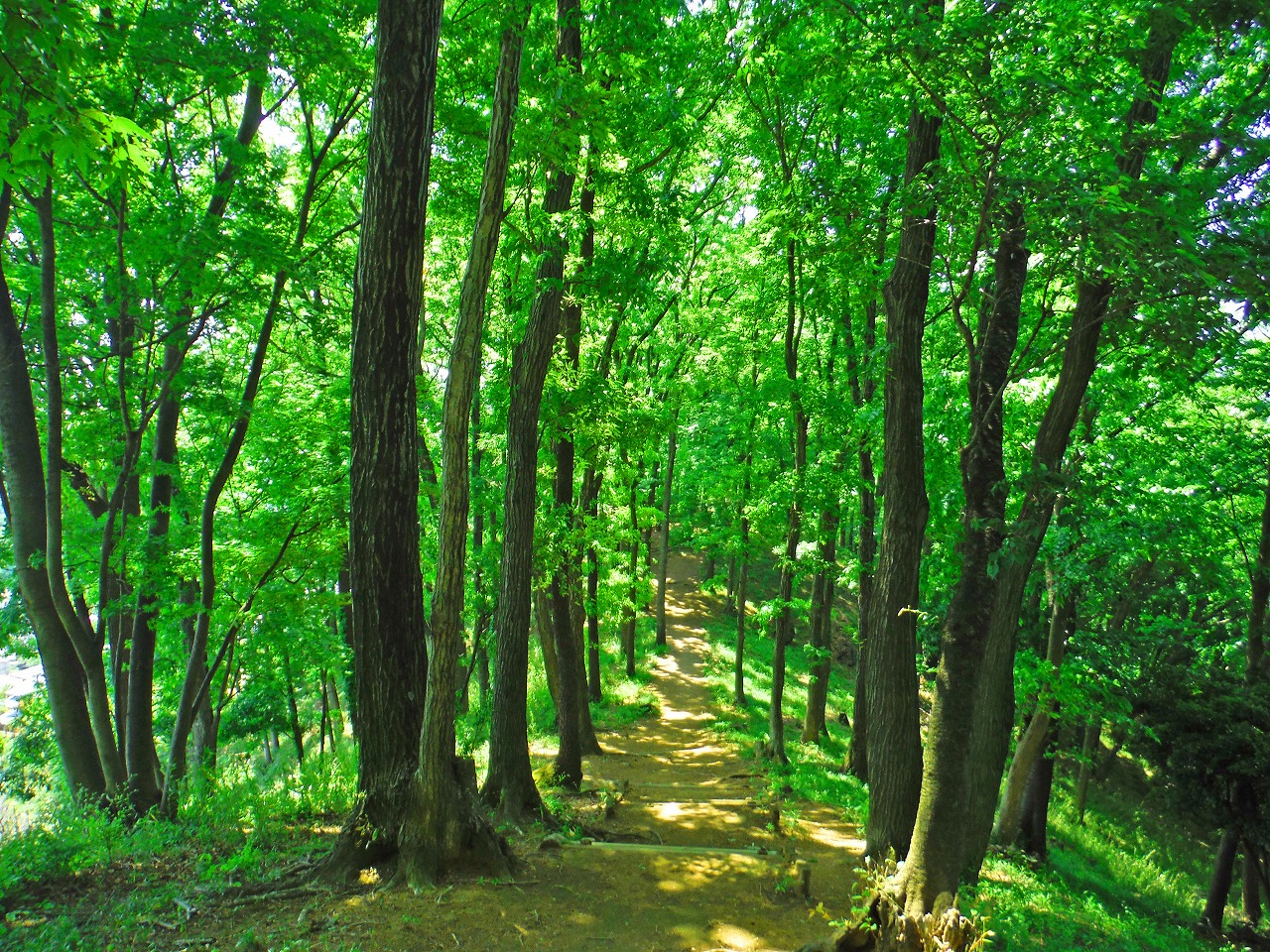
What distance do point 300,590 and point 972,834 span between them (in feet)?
31.3

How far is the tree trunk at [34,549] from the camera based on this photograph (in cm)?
698

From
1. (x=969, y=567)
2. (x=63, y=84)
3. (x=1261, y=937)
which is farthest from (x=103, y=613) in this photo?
(x=1261, y=937)

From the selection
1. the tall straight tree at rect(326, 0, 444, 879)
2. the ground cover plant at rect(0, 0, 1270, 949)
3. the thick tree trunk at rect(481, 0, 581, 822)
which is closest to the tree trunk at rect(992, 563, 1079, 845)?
the ground cover plant at rect(0, 0, 1270, 949)

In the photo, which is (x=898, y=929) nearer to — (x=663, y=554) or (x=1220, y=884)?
(x=1220, y=884)

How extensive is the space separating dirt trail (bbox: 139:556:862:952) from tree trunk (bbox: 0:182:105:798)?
4049 millimetres

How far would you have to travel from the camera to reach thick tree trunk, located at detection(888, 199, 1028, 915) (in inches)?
192

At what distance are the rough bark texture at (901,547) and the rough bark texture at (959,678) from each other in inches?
55.6

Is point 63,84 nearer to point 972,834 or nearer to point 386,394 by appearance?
point 386,394

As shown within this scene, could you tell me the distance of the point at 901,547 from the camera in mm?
6668

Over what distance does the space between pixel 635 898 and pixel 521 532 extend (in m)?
4.10

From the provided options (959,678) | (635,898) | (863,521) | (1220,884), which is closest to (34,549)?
(635,898)

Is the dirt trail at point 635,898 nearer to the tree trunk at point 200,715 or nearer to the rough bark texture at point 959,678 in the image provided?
the rough bark texture at point 959,678

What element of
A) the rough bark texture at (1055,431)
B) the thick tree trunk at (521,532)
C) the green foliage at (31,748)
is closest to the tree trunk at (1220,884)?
the rough bark texture at (1055,431)

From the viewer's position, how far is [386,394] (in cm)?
543
